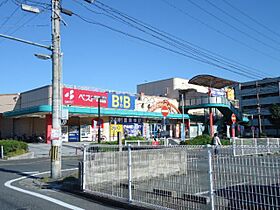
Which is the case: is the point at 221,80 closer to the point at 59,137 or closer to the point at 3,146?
the point at 3,146

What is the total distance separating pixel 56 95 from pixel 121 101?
27238mm

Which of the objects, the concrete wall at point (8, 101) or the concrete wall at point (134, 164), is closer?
the concrete wall at point (134, 164)

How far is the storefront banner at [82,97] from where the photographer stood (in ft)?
113

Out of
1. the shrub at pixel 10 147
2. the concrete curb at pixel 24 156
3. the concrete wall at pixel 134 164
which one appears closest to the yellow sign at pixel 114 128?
the concrete curb at pixel 24 156

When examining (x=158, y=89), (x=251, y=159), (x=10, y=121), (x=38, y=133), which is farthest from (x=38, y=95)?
(x=251, y=159)

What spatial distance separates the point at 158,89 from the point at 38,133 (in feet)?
87.7

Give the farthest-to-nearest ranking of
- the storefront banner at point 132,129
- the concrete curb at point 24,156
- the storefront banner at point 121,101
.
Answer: the storefront banner at point 132,129 < the storefront banner at point 121,101 < the concrete curb at point 24,156

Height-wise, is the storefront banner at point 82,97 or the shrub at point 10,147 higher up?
the storefront banner at point 82,97

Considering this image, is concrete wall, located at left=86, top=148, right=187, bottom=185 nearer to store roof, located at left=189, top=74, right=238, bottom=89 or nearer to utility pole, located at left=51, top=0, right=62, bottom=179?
utility pole, located at left=51, top=0, right=62, bottom=179

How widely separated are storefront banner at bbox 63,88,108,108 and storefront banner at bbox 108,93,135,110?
0.84 meters

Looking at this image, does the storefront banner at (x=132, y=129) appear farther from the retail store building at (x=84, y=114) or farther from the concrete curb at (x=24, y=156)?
the concrete curb at (x=24, y=156)

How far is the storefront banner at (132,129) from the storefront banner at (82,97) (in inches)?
202

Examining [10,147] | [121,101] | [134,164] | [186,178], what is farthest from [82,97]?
[186,178]

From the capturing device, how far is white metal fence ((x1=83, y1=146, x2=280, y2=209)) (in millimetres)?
5512
